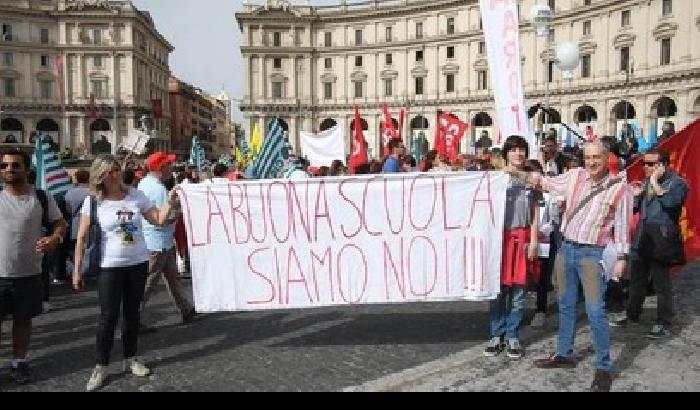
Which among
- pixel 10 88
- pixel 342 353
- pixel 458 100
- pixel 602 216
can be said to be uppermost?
pixel 10 88

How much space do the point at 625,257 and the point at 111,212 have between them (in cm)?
395

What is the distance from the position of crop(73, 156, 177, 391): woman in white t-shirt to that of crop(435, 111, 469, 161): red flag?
11162mm

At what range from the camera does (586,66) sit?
5678 centimetres

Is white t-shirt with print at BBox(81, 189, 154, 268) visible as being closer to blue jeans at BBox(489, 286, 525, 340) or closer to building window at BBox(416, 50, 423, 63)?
blue jeans at BBox(489, 286, 525, 340)

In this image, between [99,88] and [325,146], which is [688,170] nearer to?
[325,146]

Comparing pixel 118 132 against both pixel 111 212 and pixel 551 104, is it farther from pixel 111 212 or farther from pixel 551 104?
pixel 111 212

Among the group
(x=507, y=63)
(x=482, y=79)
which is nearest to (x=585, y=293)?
(x=507, y=63)

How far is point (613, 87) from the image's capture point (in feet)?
174

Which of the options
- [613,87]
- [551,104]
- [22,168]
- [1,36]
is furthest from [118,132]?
[22,168]

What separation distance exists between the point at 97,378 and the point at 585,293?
3.78 metres

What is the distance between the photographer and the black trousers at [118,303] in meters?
4.73

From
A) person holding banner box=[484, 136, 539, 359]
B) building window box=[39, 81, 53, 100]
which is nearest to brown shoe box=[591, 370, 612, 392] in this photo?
person holding banner box=[484, 136, 539, 359]

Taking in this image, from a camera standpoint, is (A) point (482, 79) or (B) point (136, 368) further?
(A) point (482, 79)

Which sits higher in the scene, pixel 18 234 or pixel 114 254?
pixel 18 234
